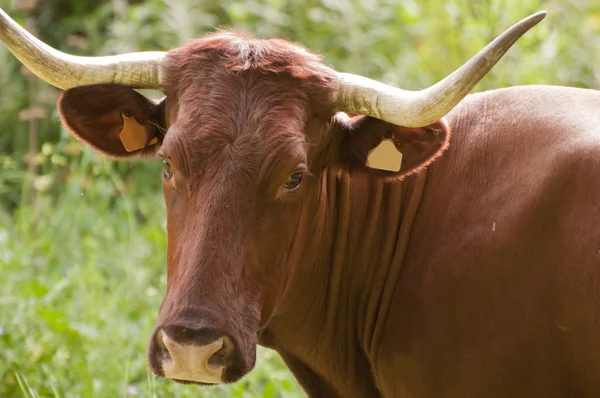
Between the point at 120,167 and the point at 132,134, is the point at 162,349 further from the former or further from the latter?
the point at 120,167

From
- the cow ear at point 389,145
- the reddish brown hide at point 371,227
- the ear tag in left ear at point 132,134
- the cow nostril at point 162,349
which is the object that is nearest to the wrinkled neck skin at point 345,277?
the reddish brown hide at point 371,227

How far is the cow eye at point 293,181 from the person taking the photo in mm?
4129

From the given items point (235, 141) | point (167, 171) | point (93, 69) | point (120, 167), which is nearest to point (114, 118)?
point (93, 69)

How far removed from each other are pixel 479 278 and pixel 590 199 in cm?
56

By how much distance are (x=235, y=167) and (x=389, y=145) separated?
2.54 ft

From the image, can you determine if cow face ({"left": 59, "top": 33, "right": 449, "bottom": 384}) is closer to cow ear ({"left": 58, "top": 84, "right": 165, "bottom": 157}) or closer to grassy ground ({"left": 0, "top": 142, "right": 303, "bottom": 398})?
cow ear ({"left": 58, "top": 84, "right": 165, "bottom": 157})

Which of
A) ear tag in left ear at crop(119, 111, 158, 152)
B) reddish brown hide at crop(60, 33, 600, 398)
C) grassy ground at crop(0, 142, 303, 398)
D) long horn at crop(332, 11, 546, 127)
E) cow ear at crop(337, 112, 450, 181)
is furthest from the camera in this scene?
grassy ground at crop(0, 142, 303, 398)

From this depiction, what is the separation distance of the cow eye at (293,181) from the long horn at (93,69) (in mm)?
759

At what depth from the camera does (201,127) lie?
13.2 ft

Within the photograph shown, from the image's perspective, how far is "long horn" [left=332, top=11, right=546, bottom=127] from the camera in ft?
12.6

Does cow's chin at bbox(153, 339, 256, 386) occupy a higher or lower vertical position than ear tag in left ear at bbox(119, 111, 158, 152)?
lower

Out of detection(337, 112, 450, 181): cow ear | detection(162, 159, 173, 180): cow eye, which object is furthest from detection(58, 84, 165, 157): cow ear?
detection(337, 112, 450, 181): cow ear

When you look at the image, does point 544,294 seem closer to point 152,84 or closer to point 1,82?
point 152,84

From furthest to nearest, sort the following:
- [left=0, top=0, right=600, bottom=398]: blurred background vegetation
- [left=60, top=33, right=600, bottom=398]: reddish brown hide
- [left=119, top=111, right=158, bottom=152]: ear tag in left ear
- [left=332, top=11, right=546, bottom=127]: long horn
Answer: [left=0, top=0, right=600, bottom=398]: blurred background vegetation < [left=119, top=111, right=158, bottom=152]: ear tag in left ear < [left=60, top=33, right=600, bottom=398]: reddish brown hide < [left=332, top=11, right=546, bottom=127]: long horn
